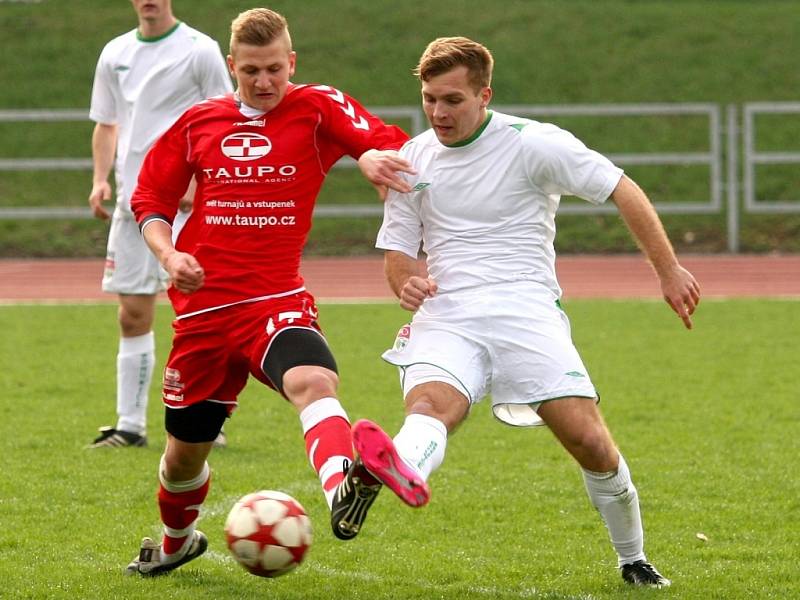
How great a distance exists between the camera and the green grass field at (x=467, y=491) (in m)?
4.86

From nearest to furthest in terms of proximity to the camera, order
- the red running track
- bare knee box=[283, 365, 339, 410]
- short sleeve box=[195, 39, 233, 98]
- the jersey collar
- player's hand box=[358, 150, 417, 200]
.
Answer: bare knee box=[283, 365, 339, 410] < player's hand box=[358, 150, 417, 200] < the jersey collar < short sleeve box=[195, 39, 233, 98] < the red running track

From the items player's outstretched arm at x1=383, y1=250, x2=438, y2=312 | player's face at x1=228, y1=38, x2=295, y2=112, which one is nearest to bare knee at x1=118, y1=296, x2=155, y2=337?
player's face at x1=228, y1=38, x2=295, y2=112

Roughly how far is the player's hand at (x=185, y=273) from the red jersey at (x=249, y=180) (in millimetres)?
262

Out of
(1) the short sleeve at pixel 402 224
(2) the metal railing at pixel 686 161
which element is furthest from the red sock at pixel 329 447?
(2) the metal railing at pixel 686 161

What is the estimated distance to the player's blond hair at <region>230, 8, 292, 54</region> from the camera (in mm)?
4574

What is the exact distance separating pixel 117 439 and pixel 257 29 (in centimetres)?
337

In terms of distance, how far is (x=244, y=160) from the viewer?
472cm

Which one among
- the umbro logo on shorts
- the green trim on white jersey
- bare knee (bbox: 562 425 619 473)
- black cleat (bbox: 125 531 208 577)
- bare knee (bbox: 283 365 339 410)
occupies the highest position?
the umbro logo on shorts

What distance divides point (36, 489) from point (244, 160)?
2392 mm

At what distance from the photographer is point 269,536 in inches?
161

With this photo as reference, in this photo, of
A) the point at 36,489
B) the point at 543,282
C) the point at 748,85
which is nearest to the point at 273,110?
the point at 543,282

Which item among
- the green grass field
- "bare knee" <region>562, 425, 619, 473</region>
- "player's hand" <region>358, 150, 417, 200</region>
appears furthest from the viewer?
the green grass field

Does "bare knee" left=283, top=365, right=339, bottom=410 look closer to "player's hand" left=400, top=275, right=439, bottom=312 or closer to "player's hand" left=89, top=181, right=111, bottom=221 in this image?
"player's hand" left=400, top=275, right=439, bottom=312

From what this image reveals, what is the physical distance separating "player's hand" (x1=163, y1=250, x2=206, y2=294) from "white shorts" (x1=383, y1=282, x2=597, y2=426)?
0.71 m
